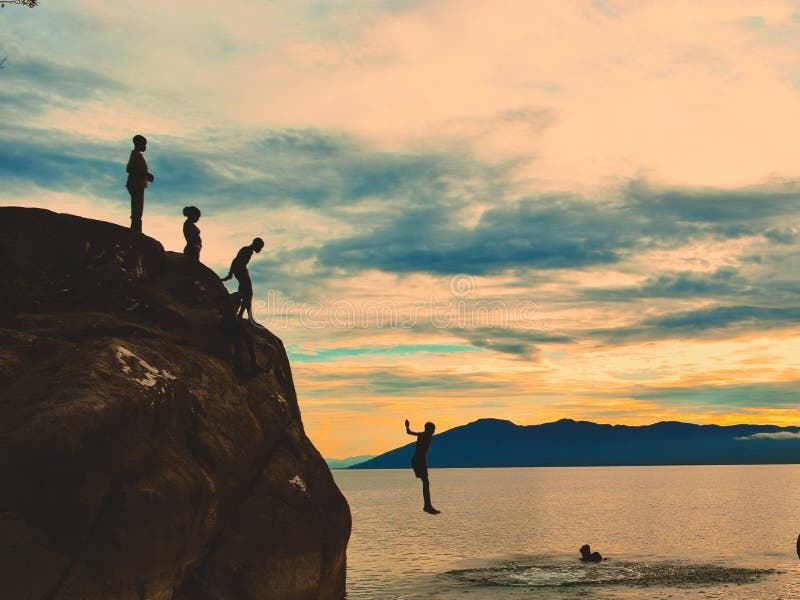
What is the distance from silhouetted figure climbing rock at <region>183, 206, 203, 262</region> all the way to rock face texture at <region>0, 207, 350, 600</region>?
54 centimetres

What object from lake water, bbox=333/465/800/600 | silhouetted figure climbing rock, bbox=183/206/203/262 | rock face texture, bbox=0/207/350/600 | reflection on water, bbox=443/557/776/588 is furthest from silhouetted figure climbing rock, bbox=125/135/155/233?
reflection on water, bbox=443/557/776/588

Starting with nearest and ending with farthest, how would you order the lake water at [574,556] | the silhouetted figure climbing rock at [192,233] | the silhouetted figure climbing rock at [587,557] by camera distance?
1. the silhouetted figure climbing rock at [192,233]
2. the lake water at [574,556]
3. the silhouetted figure climbing rock at [587,557]

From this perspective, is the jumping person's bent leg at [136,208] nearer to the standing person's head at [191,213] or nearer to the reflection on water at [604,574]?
the standing person's head at [191,213]

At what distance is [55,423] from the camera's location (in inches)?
597

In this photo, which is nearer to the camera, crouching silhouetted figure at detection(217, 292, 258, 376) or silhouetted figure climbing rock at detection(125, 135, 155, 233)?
crouching silhouetted figure at detection(217, 292, 258, 376)

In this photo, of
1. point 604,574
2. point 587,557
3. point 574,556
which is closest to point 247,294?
point 604,574

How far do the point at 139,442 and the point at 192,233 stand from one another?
1155cm

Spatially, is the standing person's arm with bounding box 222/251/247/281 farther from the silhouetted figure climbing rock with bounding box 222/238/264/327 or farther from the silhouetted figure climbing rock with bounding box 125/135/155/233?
the silhouetted figure climbing rock with bounding box 125/135/155/233

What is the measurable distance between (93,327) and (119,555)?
678cm

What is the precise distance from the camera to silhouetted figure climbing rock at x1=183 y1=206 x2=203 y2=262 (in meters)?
27.0

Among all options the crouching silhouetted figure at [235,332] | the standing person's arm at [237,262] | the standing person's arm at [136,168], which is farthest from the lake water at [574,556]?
the standing person's arm at [136,168]

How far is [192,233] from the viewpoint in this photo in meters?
27.2

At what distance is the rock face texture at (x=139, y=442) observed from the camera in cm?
1496

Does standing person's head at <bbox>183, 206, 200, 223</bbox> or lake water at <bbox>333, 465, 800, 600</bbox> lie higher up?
standing person's head at <bbox>183, 206, 200, 223</bbox>
